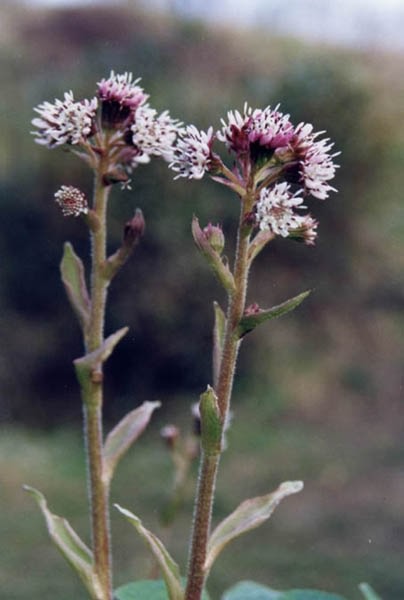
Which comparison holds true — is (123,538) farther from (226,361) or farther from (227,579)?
(226,361)

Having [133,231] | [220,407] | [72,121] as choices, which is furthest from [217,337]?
[72,121]

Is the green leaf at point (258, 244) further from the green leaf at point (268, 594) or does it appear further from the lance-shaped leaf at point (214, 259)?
the green leaf at point (268, 594)

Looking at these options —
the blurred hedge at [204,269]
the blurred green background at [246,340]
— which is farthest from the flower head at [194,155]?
the blurred hedge at [204,269]

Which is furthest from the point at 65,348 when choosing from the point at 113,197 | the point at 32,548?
the point at 32,548

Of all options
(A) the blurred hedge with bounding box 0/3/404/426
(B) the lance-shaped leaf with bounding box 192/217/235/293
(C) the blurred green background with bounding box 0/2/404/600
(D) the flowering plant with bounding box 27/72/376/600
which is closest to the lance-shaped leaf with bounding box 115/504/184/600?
(D) the flowering plant with bounding box 27/72/376/600

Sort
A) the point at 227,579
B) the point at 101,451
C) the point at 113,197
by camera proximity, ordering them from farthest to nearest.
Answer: the point at 113,197 < the point at 227,579 < the point at 101,451

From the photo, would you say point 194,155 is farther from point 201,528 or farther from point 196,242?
point 201,528

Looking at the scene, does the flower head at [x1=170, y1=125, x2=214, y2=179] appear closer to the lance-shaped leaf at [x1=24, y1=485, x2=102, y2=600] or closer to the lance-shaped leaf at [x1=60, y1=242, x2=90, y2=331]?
the lance-shaped leaf at [x1=60, y1=242, x2=90, y2=331]
